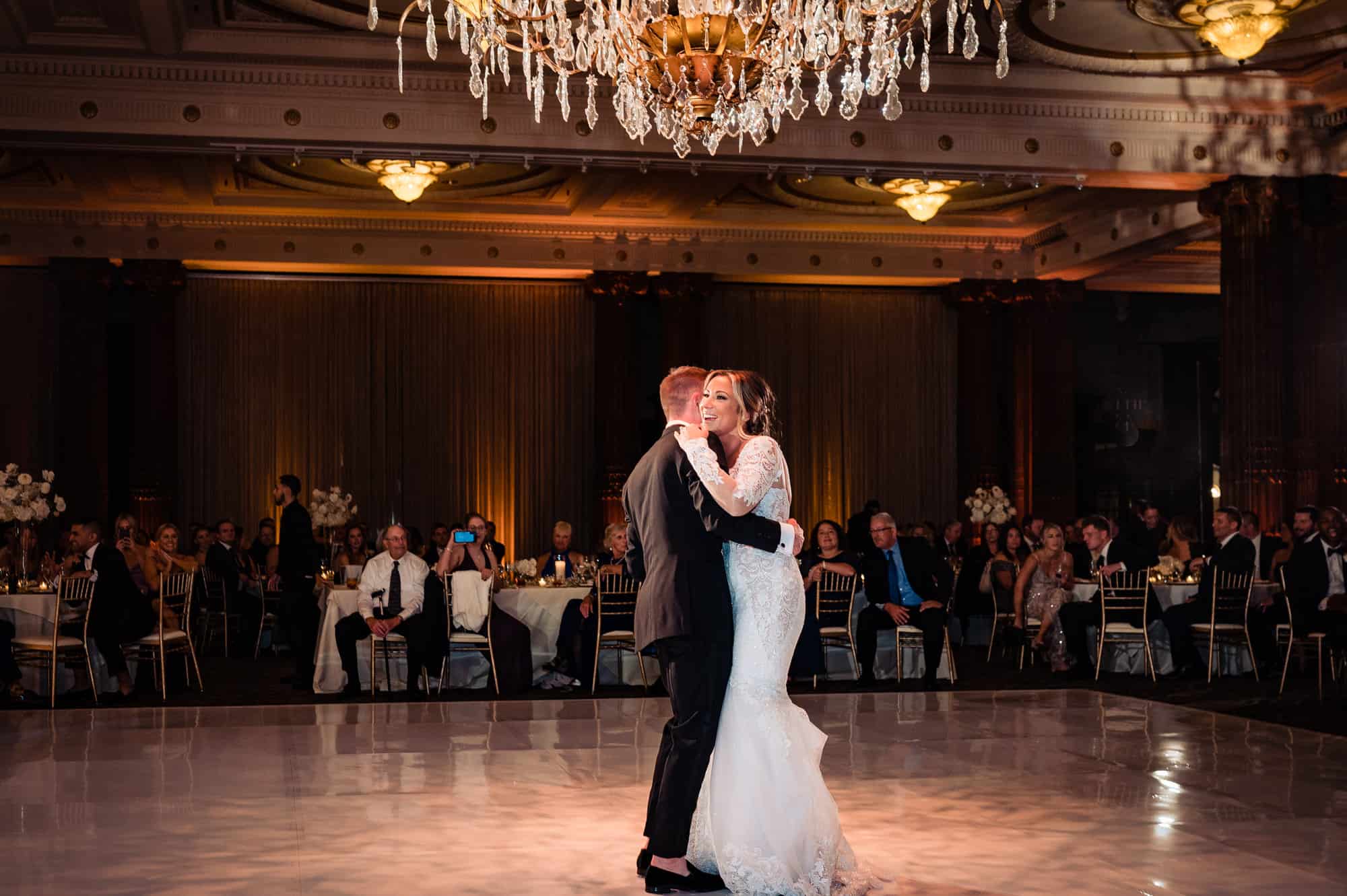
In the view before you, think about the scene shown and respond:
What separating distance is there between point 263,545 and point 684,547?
11378 mm

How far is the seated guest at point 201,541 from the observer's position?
46.6ft

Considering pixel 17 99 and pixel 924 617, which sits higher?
pixel 17 99

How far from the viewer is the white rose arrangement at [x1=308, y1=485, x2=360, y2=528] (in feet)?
49.2

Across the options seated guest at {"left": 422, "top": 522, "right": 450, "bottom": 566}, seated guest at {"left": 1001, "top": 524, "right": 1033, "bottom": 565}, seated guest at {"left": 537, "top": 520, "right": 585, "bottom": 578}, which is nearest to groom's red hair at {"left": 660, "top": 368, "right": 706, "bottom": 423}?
seated guest at {"left": 537, "top": 520, "right": 585, "bottom": 578}

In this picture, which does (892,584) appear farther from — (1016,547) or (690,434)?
(690,434)

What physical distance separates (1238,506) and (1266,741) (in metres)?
5.51

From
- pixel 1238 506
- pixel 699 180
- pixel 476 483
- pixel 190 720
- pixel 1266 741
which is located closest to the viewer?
pixel 1266 741

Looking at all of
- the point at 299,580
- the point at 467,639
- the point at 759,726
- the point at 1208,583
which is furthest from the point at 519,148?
the point at 759,726

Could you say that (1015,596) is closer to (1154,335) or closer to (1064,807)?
(1064,807)

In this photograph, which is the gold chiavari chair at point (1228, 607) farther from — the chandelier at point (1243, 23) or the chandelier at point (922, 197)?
the chandelier at point (922, 197)

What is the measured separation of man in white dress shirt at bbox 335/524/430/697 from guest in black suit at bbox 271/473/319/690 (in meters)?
0.51

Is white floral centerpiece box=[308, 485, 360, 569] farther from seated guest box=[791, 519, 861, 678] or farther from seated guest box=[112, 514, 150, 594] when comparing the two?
seated guest box=[791, 519, 861, 678]

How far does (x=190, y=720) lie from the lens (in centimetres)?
794

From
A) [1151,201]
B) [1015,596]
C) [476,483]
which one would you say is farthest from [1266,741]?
[476,483]
